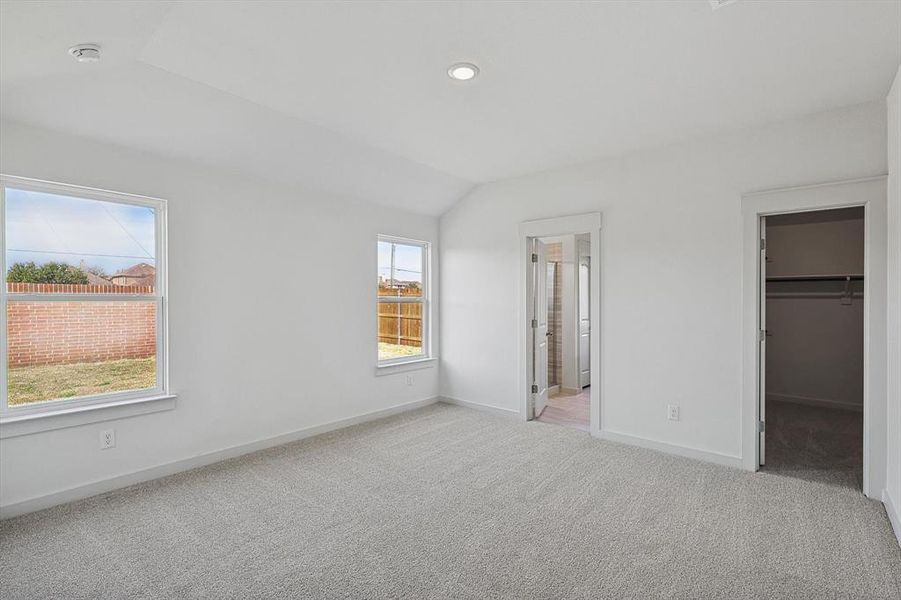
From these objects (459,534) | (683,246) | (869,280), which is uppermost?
(683,246)

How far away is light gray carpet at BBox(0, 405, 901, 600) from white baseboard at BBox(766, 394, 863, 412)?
2915mm

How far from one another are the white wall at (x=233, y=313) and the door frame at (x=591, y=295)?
4.75 ft

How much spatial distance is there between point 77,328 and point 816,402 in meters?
7.32

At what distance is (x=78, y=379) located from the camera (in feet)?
10.5

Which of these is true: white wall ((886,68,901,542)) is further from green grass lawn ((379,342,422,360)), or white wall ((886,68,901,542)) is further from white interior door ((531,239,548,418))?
green grass lawn ((379,342,422,360))

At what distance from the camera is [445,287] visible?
18.7 ft

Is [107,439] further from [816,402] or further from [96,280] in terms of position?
[816,402]

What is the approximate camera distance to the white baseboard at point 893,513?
2.56 metres

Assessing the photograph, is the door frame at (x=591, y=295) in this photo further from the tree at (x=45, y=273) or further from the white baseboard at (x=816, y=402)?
the tree at (x=45, y=273)

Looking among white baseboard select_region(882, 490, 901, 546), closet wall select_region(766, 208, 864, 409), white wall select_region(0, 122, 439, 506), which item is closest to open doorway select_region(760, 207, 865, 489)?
closet wall select_region(766, 208, 864, 409)

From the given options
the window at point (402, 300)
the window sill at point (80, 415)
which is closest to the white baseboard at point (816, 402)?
the window at point (402, 300)

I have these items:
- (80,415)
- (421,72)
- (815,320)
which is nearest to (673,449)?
(815,320)

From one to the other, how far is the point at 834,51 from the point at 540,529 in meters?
2.99

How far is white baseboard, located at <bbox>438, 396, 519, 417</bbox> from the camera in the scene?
512 cm
